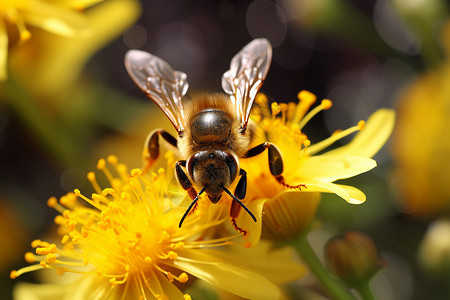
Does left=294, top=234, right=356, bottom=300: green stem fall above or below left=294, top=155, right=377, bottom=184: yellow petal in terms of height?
below

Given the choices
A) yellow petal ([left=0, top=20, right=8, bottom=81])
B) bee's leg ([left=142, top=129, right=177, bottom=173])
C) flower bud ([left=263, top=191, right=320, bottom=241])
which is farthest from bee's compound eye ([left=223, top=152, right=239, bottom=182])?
yellow petal ([left=0, top=20, right=8, bottom=81])

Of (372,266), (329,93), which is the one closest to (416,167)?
(329,93)

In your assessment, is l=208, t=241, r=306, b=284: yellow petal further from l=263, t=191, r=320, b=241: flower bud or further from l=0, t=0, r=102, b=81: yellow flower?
l=0, t=0, r=102, b=81: yellow flower

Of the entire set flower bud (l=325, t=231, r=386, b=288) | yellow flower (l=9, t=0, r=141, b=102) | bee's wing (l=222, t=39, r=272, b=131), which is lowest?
flower bud (l=325, t=231, r=386, b=288)

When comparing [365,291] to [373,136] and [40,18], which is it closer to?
[373,136]

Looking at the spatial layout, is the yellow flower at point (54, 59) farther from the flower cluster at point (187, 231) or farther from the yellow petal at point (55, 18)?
the flower cluster at point (187, 231)

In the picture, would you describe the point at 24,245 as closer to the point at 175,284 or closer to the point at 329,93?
the point at 175,284

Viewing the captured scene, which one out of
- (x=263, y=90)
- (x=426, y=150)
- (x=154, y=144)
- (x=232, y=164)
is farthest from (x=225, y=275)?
(x=263, y=90)
